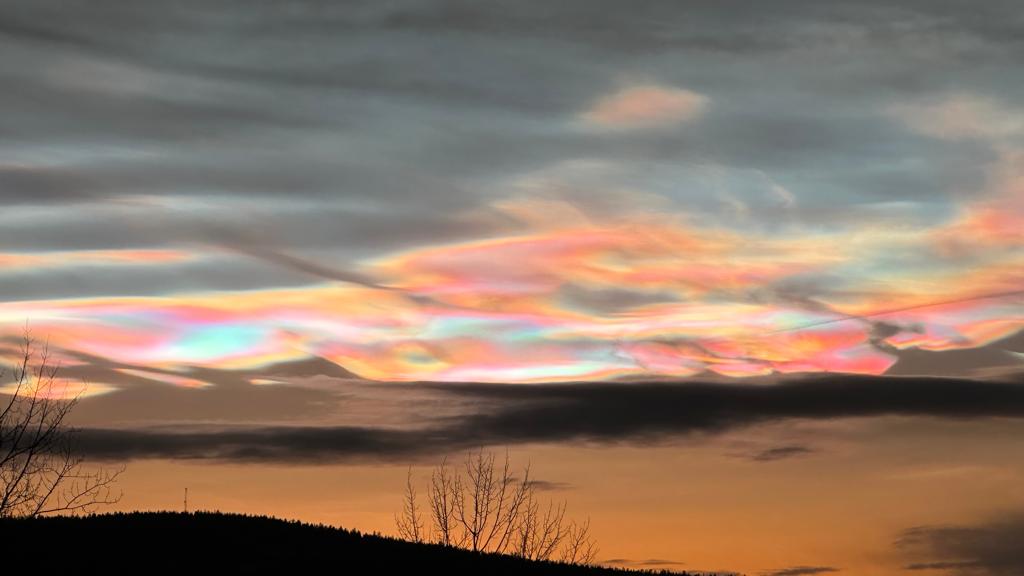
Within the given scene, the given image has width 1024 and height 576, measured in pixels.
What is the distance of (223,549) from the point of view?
39.1m

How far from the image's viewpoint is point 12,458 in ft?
165

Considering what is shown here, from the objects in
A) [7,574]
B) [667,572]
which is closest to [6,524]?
[7,574]

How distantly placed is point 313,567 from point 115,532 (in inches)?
318

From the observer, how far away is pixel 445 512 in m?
66.4

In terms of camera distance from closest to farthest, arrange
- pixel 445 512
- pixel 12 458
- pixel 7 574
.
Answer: pixel 7 574 < pixel 12 458 < pixel 445 512

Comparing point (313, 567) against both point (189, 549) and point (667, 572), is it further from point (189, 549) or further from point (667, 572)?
point (667, 572)

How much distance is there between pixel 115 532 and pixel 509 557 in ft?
44.6

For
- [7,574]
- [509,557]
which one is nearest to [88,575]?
[7,574]

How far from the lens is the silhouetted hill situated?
37.0m

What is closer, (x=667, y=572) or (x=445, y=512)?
(x=667, y=572)

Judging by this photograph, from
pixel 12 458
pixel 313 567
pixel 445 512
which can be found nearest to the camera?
pixel 313 567

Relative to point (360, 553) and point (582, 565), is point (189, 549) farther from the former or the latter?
point (582, 565)

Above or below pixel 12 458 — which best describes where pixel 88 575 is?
below

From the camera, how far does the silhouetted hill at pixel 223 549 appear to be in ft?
121
